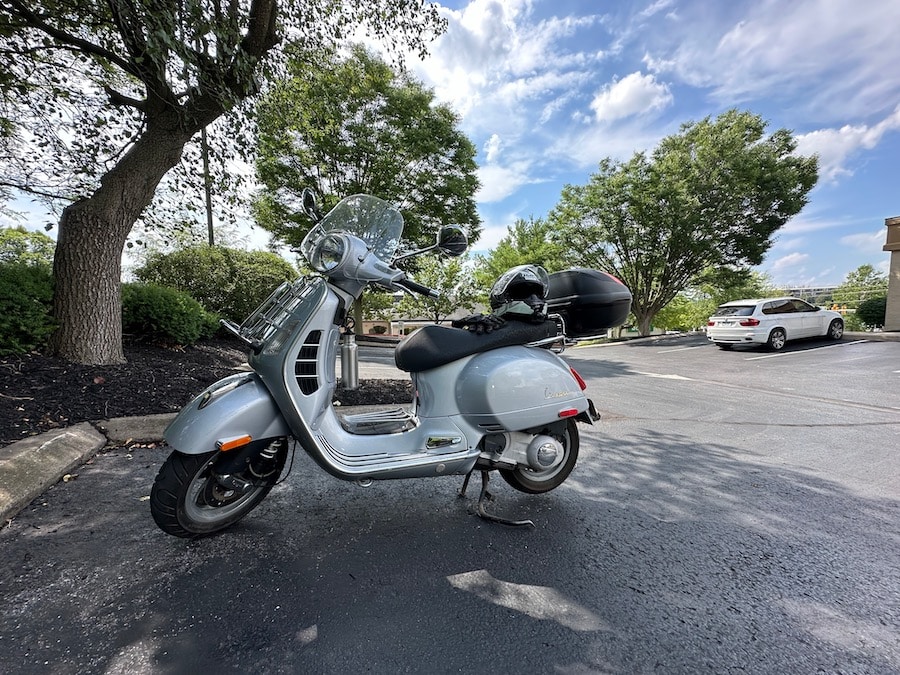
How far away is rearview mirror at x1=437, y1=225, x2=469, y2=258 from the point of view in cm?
218

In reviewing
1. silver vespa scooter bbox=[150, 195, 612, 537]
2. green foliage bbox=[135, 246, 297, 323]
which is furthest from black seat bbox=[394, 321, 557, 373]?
green foliage bbox=[135, 246, 297, 323]

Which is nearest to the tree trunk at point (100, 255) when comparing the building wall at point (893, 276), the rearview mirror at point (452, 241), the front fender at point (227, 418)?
the front fender at point (227, 418)

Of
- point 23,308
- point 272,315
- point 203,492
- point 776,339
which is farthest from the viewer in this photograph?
point 776,339

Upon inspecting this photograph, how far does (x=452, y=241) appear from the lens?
2188 millimetres

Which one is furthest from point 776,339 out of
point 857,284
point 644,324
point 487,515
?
point 857,284

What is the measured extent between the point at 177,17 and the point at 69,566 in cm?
371

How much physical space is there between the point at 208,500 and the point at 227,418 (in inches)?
19.9

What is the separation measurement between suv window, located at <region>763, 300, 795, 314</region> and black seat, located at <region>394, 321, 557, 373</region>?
38.0ft

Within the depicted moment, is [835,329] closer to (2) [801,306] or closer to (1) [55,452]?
(2) [801,306]

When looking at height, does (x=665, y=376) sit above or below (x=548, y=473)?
below

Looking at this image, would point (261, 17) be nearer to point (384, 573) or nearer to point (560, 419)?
point (560, 419)

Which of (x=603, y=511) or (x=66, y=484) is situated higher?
(x=66, y=484)

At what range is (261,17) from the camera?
450cm

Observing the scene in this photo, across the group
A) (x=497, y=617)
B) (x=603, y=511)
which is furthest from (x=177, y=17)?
(x=603, y=511)
